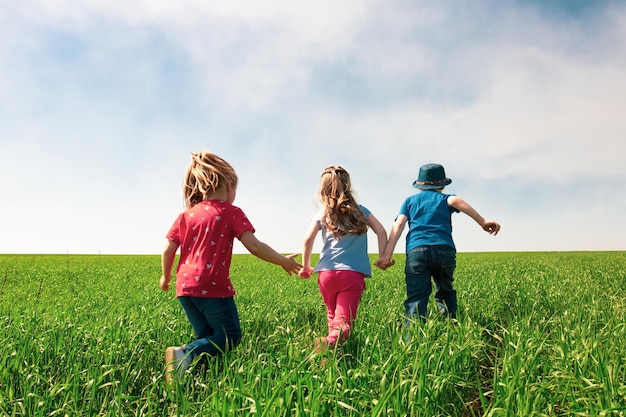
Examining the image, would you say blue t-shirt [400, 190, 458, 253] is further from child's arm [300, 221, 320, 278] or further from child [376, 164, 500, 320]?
child's arm [300, 221, 320, 278]

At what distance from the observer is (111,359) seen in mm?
3994

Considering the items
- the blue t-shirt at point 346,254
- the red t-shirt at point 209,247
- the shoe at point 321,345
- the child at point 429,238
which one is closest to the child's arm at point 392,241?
the child at point 429,238

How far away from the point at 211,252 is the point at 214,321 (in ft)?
1.90

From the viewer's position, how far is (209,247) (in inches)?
160

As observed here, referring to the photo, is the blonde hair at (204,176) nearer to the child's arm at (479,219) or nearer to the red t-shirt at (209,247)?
the red t-shirt at (209,247)

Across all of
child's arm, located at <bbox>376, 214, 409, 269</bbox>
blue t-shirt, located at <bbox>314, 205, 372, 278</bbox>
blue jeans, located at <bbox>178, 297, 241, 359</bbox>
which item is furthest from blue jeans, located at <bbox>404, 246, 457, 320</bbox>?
blue jeans, located at <bbox>178, 297, 241, 359</bbox>

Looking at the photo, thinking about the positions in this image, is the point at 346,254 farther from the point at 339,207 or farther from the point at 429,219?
the point at 429,219

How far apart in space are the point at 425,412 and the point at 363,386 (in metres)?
0.49

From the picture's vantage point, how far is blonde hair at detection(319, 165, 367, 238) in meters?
4.95

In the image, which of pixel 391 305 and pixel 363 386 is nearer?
pixel 363 386

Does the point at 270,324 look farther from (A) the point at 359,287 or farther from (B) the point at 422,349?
(B) the point at 422,349

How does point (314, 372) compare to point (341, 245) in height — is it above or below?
below

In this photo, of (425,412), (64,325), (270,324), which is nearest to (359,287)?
(270,324)

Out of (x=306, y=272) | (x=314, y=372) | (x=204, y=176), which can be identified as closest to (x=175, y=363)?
(x=314, y=372)
